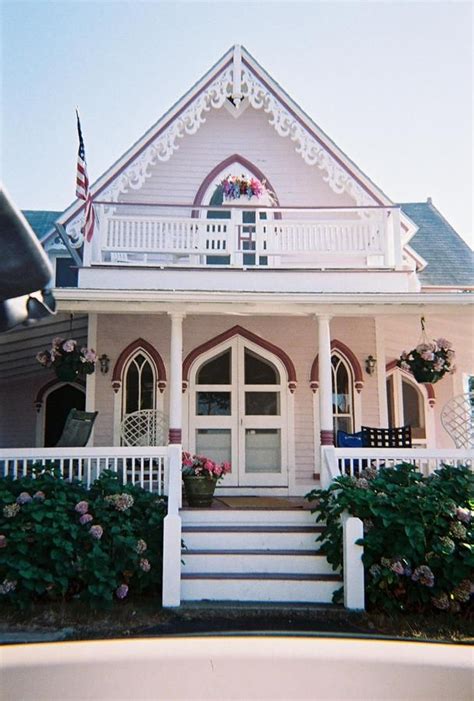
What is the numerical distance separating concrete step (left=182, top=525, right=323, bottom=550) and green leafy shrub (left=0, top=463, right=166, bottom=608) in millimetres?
628

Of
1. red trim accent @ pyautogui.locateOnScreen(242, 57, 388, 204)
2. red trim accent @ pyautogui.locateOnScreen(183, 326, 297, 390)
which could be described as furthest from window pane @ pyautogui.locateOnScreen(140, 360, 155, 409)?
red trim accent @ pyautogui.locateOnScreen(242, 57, 388, 204)

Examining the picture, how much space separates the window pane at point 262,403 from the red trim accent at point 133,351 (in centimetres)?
150

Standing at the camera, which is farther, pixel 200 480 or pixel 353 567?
pixel 200 480

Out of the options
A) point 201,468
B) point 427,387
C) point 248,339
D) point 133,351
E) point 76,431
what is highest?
point 248,339

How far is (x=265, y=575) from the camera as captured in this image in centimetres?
679

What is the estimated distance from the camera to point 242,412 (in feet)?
32.9

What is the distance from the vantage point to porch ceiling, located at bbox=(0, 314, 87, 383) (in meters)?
9.95

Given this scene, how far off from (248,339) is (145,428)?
2.30 metres

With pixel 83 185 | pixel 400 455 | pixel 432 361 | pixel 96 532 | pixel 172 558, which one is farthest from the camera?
pixel 432 361

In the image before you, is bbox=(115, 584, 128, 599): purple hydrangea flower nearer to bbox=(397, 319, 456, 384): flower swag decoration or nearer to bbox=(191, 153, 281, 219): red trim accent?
bbox=(397, 319, 456, 384): flower swag decoration

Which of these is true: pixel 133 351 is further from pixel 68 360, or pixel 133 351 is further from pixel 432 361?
pixel 432 361

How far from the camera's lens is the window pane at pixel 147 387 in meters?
10.1

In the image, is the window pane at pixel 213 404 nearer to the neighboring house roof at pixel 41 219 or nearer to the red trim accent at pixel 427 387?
the red trim accent at pixel 427 387

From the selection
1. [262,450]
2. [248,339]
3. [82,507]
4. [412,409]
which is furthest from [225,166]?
[82,507]
